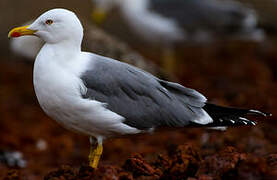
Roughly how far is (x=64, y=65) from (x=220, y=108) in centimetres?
131

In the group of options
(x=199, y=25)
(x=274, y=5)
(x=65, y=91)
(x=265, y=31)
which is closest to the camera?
(x=65, y=91)

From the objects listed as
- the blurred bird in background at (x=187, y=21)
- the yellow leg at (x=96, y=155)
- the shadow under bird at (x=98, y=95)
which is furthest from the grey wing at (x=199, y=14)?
the yellow leg at (x=96, y=155)

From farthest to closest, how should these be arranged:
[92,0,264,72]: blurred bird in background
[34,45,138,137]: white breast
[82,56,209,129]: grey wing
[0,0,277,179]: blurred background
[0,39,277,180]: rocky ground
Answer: [92,0,264,72]: blurred bird in background → [0,0,277,179]: blurred background → [82,56,209,129]: grey wing → [34,45,138,137]: white breast → [0,39,277,180]: rocky ground

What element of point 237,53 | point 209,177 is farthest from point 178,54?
point 209,177

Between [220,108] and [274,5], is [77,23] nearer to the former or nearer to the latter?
[220,108]

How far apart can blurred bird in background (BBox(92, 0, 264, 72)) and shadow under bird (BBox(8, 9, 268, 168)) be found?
17.0 ft

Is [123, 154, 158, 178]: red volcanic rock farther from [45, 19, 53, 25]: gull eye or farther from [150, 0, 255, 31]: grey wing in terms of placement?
[150, 0, 255, 31]: grey wing

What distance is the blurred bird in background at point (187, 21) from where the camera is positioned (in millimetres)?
9906

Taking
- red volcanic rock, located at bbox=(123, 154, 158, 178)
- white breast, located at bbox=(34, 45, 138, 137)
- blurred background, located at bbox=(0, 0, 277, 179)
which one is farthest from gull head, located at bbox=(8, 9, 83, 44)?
blurred background, located at bbox=(0, 0, 277, 179)

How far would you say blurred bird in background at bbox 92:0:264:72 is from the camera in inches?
390

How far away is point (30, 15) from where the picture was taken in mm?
12203

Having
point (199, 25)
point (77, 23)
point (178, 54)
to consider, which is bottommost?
point (178, 54)

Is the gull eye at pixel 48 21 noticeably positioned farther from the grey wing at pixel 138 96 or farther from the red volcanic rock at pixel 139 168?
the red volcanic rock at pixel 139 168

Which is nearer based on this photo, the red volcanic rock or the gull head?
the red volcanic rock
